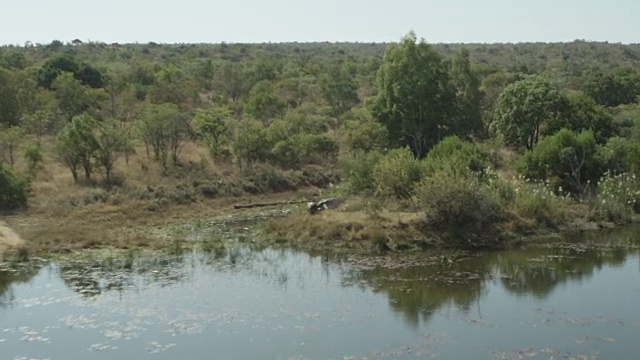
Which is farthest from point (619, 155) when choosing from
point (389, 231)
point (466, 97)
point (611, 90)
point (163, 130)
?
point (611, 90)

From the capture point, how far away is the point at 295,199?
3916 cm

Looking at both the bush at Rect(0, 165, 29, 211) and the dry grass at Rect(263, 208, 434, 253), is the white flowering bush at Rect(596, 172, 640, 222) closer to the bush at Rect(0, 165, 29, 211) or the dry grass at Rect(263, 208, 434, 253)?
the dry grass at Rect(263, 208, 434, 253)

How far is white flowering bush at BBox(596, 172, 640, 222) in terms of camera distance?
31.3m

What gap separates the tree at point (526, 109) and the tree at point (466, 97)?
2.23m

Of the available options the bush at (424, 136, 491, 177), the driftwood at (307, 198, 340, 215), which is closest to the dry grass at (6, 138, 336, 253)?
the driftwood at (307, 198, 340, 215)

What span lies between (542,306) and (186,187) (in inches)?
875

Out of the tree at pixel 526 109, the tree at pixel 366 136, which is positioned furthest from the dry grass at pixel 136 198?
the tree at pixel 526 109

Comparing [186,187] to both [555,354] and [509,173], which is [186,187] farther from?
[555,354]

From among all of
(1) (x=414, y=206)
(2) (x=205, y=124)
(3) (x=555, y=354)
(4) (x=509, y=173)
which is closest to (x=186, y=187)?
(2) (x=205, y=124)

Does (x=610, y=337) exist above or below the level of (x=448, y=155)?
below

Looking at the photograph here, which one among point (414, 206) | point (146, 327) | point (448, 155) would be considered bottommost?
point (146, 327)

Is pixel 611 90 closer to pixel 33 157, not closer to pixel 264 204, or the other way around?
pixel 264 204

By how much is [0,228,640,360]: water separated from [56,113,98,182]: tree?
12834 millimetres

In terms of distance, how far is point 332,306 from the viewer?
69.0 ft
